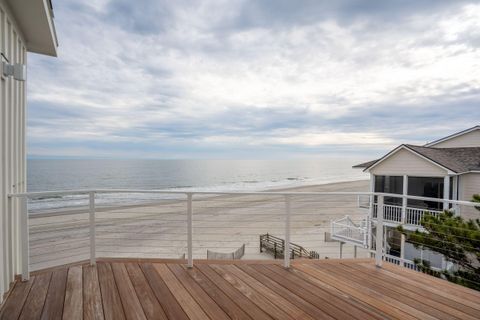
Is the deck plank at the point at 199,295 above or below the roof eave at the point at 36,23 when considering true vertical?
below

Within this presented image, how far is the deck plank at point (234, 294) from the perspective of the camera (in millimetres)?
A: 1791

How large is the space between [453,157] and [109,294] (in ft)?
32.2

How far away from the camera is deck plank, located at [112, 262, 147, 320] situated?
1761 millimetres

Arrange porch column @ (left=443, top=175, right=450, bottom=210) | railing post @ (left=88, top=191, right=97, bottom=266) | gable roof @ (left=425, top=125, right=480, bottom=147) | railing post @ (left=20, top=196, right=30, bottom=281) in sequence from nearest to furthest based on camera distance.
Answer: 1. railing post @ (left=20, top=196, right=30, bottom=281)
2. railing post @ (left=88, top=191, right=97, bottom=266)
3. porch column @ (left=443, top=175, right=450, bottom=210)
4. gable roof @ (left=425, top=125, right=480, bottom=147)

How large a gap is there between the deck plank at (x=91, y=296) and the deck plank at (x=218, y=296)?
2.57ft

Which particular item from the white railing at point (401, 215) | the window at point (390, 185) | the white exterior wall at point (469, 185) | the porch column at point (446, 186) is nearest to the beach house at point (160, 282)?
the white railing at point (401, 215)

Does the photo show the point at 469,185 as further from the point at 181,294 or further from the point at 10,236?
the point at 10,236

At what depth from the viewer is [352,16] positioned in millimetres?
4723

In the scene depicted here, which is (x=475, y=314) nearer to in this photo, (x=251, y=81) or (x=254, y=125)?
(x=251, y=81)

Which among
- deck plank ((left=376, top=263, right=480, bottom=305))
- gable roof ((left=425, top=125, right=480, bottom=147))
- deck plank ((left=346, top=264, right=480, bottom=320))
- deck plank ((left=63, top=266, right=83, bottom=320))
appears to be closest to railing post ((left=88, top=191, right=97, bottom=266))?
deck plank ((left=63, top=266, right=83, bottom=320))

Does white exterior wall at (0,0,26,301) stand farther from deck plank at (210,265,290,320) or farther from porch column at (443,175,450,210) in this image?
porch column at (443,175,450,210)

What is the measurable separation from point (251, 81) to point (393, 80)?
457 cm

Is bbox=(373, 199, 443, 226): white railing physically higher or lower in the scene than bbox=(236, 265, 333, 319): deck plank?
lower

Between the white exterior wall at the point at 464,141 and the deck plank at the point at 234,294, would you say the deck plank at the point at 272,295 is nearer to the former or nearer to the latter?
the deck plank at the point at 234,294
